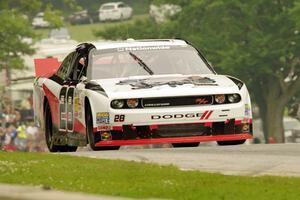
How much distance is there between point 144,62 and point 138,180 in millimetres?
6467

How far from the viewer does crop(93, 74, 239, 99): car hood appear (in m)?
16.3

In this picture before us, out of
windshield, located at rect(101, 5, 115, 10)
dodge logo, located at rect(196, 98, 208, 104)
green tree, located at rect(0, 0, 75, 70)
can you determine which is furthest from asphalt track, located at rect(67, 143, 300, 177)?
windshield, located at rect(101, 5, 115, 10)

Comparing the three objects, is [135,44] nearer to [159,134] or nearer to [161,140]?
[159,134]

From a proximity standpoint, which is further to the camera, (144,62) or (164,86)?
(144,62)

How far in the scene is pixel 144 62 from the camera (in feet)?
58.1

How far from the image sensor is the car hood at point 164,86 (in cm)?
1633

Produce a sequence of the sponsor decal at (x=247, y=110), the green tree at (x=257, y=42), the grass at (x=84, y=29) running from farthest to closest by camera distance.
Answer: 1. the grass at (x=84, y=29)
2. the green tree at (x=257, y=42)
3. the sponsor decal at (x=247, y=110)

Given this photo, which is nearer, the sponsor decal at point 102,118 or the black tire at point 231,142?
the sponsor decal at point 102,118

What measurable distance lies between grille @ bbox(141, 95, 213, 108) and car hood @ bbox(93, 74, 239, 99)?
0.07 meters

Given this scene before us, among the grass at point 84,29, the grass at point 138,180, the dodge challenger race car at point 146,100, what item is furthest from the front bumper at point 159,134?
the grass at point 84,29

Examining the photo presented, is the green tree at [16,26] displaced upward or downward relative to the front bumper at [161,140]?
downward

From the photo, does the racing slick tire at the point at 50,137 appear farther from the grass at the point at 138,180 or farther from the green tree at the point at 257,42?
the green tree at the point at 257,42

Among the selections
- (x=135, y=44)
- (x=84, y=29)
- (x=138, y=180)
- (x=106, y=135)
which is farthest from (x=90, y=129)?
(x=84, y=29)

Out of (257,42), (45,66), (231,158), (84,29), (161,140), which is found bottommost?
(84,29)
